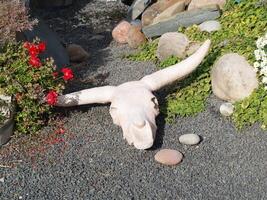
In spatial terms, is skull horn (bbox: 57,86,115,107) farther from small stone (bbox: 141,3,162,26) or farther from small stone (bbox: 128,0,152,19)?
small stone (bbox: 128,0,152,19)

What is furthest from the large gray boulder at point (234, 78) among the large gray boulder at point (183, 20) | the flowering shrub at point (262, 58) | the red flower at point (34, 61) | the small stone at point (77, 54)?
the small stone at point (77, 54)

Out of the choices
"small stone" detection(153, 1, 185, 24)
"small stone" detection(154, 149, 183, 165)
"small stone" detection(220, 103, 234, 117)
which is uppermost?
"small stone" detection(154, 149, 183, 165)

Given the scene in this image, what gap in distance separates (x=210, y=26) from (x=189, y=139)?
85.2 inches

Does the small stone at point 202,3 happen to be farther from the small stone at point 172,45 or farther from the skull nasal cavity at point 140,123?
the skull nasal cavity at point 140,123

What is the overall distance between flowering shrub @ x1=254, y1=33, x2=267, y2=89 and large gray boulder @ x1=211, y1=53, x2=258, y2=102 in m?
0.07

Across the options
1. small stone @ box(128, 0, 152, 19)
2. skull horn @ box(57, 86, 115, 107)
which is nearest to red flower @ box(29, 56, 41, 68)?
skull horn @ box(57, 86, 115, 107)

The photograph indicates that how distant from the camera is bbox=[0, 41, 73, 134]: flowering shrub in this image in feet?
15.7

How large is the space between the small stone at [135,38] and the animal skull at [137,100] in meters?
1.82

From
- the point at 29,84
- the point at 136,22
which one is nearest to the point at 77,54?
the point at 136,22

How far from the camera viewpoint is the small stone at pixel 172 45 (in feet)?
20.1

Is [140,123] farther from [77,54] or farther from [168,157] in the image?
[77,54]

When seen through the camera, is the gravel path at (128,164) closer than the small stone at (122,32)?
Yes

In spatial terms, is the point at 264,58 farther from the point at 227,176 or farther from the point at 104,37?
the point at 104,37

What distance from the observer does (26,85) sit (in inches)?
191
